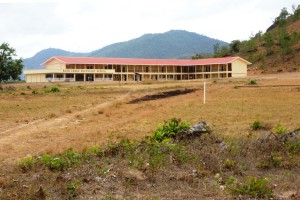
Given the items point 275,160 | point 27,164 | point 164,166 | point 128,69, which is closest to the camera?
point 164,166

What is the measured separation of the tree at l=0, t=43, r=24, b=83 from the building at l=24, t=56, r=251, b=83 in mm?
7653

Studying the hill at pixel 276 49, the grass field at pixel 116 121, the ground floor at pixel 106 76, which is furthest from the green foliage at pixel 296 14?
the grass field at pixel 116 121

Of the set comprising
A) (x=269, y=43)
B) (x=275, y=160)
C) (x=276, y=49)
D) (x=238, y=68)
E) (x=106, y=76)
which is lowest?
(x=275, y=160)

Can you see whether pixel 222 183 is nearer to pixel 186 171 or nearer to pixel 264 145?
pixel 186 171

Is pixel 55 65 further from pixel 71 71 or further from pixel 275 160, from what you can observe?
pixel 275 160

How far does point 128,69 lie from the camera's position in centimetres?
6844

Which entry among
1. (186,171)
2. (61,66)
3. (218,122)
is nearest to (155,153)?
(186,171)

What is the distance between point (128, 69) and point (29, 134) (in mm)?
55272

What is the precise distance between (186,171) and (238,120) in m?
7.64

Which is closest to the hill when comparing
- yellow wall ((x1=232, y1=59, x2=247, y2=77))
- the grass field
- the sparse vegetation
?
yellow wall ((x1=232, y1=59, x2=247, y2=77))

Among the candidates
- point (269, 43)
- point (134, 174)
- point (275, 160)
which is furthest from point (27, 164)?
point (269, 43)

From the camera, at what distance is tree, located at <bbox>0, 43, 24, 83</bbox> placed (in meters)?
50.2

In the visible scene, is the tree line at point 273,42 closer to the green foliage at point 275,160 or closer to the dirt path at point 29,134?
the dirt path at point 29,134

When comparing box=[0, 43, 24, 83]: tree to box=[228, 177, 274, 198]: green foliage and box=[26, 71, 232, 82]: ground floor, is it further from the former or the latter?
box=[228, 177, 274, 198]: green foliage
